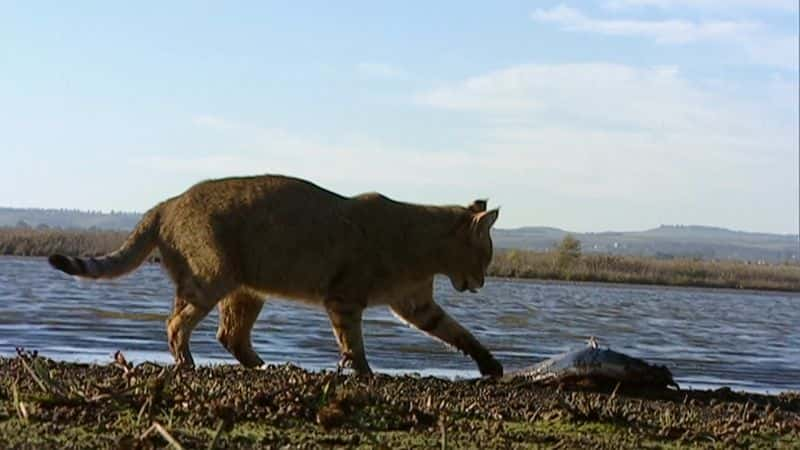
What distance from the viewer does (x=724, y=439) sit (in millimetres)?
9156

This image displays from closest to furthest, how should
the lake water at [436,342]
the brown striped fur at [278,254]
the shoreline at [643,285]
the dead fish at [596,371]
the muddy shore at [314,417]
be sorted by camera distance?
the muddy shore at [314,417] → the dead fish at [596,371] → the brown striped fur at [278,254] → the lake water at [436,342] → the shoreline at [643,285]

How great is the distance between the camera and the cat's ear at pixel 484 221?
45.4ft

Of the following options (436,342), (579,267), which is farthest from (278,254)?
(579,267)

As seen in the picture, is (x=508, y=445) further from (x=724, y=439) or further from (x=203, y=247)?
(x=203, y=247)

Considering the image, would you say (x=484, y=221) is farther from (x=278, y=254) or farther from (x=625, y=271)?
(x=625, y=271)

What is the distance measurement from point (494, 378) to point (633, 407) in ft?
7.21

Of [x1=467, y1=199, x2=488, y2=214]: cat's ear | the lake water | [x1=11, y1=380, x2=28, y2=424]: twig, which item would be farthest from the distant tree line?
[x1=11, y1=380, x2=28, y2=424]: twig

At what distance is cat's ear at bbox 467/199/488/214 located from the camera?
14.1 m

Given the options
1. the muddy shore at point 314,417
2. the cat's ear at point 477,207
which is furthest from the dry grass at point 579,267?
the muddy shore at point 314,417

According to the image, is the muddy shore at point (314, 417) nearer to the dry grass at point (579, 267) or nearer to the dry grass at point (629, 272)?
the dry grass at point (579, 267)

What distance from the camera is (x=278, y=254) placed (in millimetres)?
12891

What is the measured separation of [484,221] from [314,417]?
18.1 feet

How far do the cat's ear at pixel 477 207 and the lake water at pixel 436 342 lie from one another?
1721mm

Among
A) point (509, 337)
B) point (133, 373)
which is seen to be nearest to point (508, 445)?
point (133, 373)
